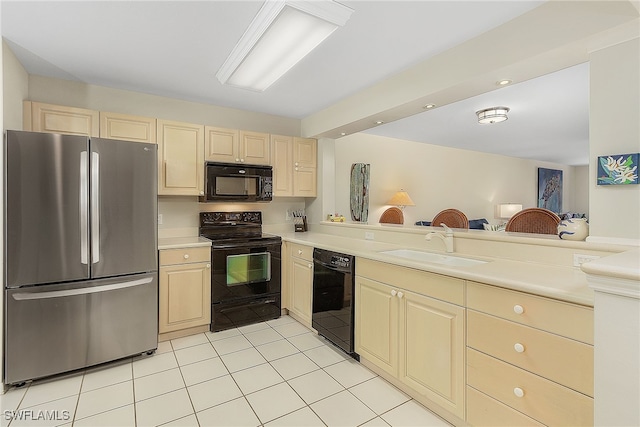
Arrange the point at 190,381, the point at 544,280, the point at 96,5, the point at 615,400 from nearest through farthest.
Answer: the point at 615,400
the point at 544,280
the point at 96,5
the point at 190,381

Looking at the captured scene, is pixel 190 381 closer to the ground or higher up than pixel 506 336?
closer to the ground

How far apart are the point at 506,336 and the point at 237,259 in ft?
7.97

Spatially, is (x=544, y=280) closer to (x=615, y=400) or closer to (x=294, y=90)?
(x=615, y=400)

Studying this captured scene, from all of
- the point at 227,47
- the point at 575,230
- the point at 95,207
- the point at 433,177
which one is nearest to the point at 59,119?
the point at 95,207

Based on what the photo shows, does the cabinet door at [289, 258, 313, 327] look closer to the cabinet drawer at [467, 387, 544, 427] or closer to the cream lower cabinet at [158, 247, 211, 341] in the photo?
the cream lower cabinet at [158, 247, 211, 341]

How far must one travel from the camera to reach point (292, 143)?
3.84 meters

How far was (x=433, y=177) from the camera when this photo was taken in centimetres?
608

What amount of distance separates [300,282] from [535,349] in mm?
2191

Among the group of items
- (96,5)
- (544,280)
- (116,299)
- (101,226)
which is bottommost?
(116,299)

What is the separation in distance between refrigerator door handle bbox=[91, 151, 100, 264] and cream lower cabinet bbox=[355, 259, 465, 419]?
199 centimetres

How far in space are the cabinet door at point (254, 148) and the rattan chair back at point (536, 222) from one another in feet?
9.00

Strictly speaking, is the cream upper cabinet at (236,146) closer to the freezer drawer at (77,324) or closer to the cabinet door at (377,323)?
the freezer drawer at (77,324)

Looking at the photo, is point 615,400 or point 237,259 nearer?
point 615,400

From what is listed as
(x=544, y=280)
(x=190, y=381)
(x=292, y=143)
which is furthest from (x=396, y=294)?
(x=292, y=143)
